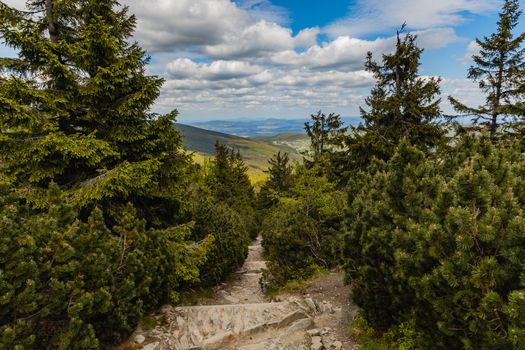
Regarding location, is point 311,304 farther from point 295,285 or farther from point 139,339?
point 139,339

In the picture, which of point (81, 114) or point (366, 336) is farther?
point (81, 114)

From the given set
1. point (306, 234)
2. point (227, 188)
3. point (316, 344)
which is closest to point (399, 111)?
point (306, 234)

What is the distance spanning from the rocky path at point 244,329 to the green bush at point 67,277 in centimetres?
98

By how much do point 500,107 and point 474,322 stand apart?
16.3 meters

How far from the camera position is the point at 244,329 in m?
9.98

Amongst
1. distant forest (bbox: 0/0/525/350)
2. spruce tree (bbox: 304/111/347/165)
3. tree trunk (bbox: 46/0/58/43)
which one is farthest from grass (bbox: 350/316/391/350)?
spruce tree (bbox: 304/111/347/165)

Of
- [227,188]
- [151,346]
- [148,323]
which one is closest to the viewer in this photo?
[151,346]

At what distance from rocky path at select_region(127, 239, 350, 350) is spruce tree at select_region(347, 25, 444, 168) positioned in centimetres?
972

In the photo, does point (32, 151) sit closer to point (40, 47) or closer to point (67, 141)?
point (67, 141)

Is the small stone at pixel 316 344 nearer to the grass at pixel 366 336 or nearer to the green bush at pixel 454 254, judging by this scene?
the grass at pixel 366 336

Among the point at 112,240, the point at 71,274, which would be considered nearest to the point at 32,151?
the point at 112,240

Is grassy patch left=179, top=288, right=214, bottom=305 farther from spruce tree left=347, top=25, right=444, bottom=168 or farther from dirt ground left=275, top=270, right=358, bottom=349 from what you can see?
spruce tree left=347, top=25, right=444, bottom=168

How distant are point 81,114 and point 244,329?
30.3 ft

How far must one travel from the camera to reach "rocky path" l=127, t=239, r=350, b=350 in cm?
904
